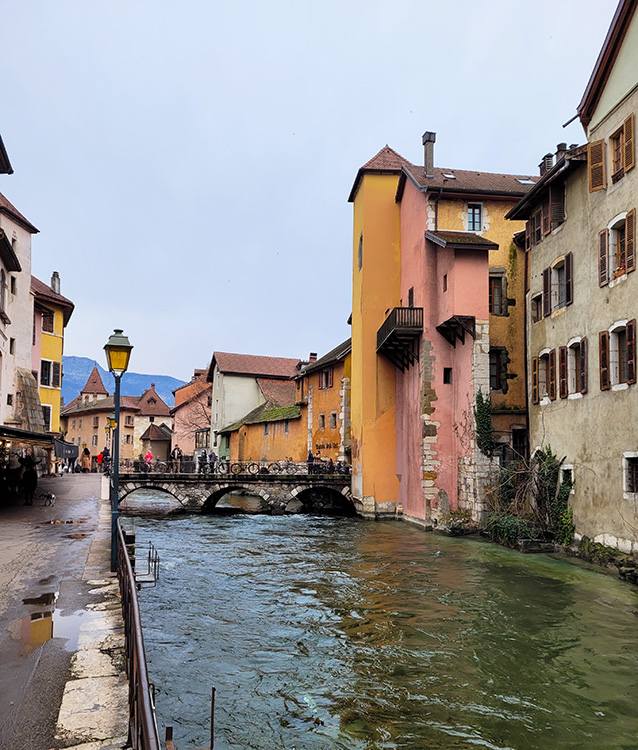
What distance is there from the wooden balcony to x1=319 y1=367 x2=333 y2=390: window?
9.56 metres

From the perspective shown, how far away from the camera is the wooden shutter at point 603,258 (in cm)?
1734

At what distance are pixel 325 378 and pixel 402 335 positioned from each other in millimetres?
13583

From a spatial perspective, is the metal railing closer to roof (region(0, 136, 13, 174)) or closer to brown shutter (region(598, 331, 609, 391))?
brown shutter (region(598, 331, 609, 391))

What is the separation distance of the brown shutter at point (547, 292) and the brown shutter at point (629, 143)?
5.00 metres

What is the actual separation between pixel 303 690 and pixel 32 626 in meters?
3.53

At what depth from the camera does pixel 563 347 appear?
1997 centimetres

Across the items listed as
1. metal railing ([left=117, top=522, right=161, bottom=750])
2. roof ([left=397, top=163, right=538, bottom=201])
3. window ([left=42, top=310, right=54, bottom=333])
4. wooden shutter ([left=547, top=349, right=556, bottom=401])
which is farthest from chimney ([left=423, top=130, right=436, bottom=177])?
metal railing ([left=117, top=522, right=161, bottom=750])

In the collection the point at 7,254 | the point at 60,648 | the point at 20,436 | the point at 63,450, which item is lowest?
the point at 60,648

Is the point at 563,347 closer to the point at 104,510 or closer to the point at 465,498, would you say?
the point at 465,498

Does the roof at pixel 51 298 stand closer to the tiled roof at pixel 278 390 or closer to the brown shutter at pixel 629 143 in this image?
the tiled roof at pixel 278 390

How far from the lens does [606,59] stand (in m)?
17.5

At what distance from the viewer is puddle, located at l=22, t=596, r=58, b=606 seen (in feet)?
27.5

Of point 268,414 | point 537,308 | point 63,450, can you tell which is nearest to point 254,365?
point 268,414

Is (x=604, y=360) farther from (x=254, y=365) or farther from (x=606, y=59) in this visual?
(x=254, y=365)
